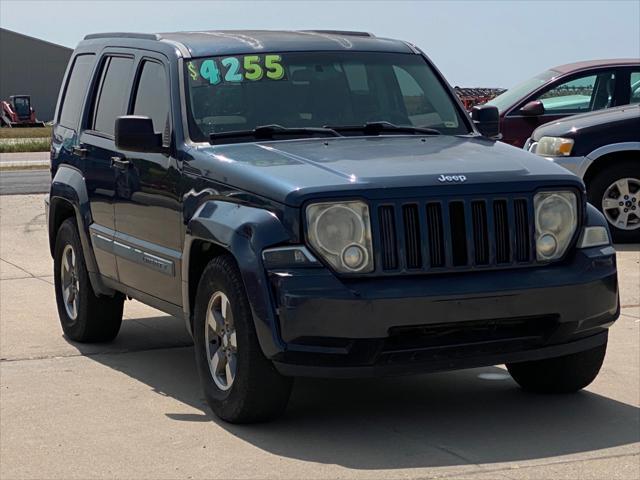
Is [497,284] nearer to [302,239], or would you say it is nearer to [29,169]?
[302,239]

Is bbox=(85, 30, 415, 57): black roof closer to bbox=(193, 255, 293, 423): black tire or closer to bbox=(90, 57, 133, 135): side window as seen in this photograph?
bbox=(90, 57, 133, 135): side window

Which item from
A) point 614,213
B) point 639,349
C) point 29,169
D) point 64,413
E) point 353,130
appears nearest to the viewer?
point 64,413

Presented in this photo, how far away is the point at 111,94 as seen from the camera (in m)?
8.55

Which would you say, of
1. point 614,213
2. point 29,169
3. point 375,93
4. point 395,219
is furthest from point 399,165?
point 29,169

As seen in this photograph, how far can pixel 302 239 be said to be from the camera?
6070 millimetres

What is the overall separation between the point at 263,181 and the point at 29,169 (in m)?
24.4

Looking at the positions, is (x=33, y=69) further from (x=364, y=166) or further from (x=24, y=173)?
(x=364, y=166)

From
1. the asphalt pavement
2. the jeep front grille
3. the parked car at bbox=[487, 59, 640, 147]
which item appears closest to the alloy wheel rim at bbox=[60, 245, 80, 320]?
the jeep front grille

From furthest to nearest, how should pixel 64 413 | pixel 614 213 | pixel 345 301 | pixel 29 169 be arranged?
pixel 29 169 < pixel 614 213 < pixel 64 413 < pixel 345 301

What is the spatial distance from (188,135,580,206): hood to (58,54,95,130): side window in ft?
7.13

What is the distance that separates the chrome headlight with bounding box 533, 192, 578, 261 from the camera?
640 centimetres

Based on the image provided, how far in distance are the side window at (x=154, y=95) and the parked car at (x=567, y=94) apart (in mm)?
8330

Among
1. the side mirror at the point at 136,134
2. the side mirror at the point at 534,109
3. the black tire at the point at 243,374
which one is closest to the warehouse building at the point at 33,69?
the side mirror at the point at 534,109

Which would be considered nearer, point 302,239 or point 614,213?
point 302,239
